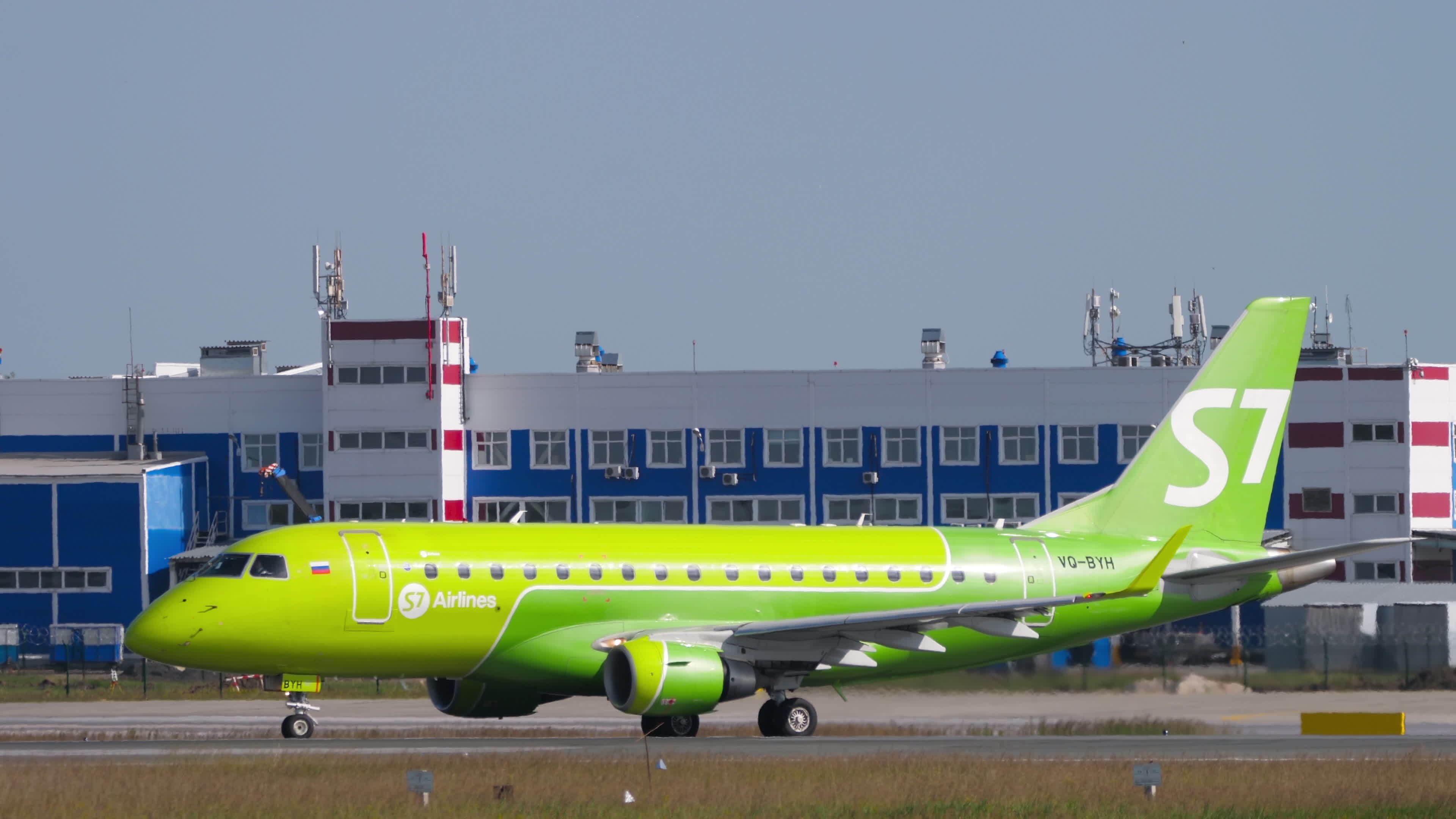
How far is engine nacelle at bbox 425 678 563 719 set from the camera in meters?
38.6

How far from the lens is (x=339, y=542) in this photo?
1431 inches

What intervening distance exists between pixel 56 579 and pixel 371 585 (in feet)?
151

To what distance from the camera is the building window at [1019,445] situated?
80938 millimetres

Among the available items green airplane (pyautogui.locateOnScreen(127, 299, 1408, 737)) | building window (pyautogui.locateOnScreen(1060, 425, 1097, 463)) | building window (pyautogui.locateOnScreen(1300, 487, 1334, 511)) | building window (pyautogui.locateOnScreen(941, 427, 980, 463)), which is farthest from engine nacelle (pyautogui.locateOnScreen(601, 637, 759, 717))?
building window (pyautogui.locateOnScreen(1300, 487, 1334, 511))

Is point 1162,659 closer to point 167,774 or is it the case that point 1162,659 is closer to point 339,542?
point 339,542

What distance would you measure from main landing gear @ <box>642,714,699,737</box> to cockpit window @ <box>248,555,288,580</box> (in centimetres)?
773

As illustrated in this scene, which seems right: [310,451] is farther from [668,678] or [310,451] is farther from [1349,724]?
[1349,724]

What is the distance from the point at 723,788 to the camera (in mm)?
26562

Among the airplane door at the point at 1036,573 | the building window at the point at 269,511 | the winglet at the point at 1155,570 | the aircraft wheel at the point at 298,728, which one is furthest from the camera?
the building window at the point at 269,511

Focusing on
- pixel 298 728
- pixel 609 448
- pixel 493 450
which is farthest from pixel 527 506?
pixel 298 728

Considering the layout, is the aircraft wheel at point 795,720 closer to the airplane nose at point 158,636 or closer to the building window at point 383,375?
the airplane nose at point 158,636

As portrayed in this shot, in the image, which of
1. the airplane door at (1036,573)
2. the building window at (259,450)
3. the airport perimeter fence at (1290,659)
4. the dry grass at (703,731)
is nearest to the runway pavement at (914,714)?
the dry grass at (703,731)

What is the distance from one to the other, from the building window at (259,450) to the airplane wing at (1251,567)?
51.6 metres

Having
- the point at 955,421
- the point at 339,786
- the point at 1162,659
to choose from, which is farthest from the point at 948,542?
the point at 955,421
